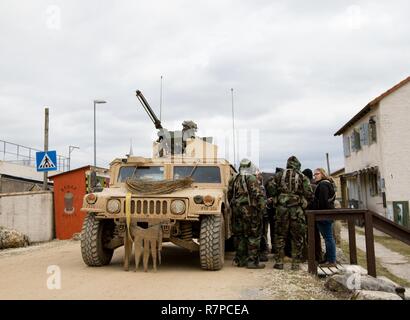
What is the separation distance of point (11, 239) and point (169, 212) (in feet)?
19.0

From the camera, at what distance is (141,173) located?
8188 mm

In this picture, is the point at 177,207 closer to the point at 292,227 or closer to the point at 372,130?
the point at 292,227

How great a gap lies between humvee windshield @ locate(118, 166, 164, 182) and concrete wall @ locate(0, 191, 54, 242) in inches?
201

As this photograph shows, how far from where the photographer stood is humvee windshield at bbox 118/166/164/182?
8094 millimetres

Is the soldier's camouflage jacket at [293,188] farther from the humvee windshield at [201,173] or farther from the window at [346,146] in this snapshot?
the window at [346,146]

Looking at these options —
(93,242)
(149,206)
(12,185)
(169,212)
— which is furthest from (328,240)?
(12,185)

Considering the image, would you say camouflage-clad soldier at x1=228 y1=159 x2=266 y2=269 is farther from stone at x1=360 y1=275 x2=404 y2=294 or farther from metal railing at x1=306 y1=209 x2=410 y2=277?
stone at x1=360 y1=275 x2=404 y2=294

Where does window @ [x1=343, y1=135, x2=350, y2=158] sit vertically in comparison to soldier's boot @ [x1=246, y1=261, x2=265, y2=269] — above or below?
above

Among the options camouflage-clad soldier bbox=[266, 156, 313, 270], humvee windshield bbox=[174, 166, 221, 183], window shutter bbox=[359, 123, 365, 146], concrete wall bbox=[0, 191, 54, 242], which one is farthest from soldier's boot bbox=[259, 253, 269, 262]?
window shutter bbox=[359, 123, 365, 146]

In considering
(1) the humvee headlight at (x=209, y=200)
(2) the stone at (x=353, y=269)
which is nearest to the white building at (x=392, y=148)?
(2) the stone at (x=353, y=269)

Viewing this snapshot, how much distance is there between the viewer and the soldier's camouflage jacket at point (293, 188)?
23.6 feet

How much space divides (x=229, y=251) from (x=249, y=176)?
310cm

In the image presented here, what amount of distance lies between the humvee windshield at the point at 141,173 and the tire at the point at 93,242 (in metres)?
1.08

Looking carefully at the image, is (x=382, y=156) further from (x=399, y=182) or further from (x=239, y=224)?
(x=239, y=224)
